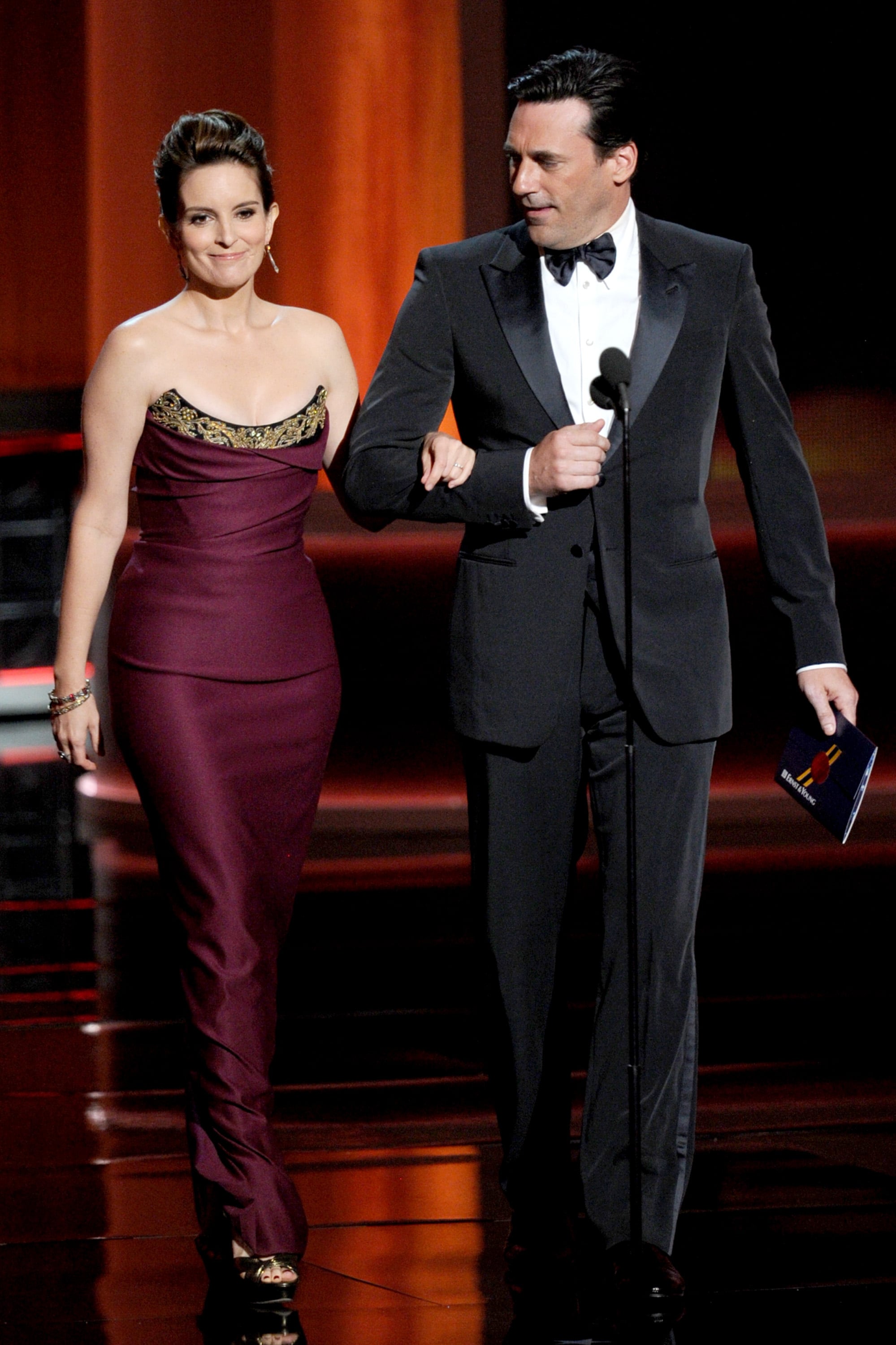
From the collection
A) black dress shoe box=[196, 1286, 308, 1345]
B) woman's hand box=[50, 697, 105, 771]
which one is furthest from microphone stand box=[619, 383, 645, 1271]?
woman's hand box=[50, 697, 105, 771]

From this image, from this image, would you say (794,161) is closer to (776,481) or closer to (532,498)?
(776,481)

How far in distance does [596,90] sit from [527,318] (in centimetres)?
30

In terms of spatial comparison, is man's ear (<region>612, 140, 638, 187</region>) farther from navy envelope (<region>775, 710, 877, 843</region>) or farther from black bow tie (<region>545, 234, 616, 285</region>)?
navy envelope (<region>775, 710, 877, 843</region>)

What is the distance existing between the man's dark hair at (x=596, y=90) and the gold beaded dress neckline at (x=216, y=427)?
1.83 feet

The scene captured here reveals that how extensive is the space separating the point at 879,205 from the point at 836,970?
3558 millimetres

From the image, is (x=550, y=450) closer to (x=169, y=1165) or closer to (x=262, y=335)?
(x=262, y=335)

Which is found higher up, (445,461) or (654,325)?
(654,325)

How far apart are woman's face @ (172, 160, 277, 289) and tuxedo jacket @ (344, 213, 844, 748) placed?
0.25m

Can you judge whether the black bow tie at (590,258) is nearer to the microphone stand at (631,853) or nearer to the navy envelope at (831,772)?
the microphone stand at (631,853)

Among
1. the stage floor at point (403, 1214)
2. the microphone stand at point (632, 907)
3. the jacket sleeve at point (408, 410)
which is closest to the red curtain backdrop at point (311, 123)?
the stage floor at point (403, 1214)

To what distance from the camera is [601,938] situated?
2496 millimetres

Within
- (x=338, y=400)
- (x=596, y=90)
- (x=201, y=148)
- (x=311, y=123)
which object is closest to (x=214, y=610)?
(x=338, y=400)

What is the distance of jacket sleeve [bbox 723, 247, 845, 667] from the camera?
2.46 m

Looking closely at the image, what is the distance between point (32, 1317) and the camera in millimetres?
2404
